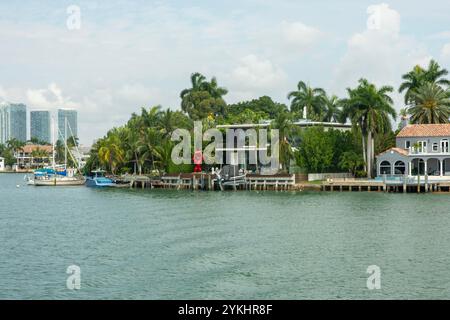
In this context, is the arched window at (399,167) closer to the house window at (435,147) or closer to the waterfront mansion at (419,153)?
the waterfront mansion at (419,153)

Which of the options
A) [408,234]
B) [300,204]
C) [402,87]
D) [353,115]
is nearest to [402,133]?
[353,115]

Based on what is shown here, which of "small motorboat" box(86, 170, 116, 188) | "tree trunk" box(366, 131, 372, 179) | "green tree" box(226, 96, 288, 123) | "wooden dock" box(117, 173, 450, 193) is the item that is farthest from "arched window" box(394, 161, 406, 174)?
"green tree" box(226, 96, 288, 123)

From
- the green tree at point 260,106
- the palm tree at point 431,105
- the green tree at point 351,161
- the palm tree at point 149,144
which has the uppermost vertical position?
the green tree at point 260,106

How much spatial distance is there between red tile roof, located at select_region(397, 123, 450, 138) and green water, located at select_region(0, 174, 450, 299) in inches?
906

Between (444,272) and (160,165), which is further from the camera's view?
(160,165)

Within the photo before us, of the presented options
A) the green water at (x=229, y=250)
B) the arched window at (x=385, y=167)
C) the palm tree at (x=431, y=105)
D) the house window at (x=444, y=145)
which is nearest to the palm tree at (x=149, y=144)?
the arched window at (x=385, y=167)

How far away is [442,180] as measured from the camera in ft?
276

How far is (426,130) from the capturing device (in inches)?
3620

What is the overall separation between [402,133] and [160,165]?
4105cm

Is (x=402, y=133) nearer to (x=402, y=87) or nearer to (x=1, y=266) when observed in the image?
(x=402, y=87)

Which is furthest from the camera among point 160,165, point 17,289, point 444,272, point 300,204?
point 160,165

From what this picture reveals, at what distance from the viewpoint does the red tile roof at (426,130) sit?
9050cm

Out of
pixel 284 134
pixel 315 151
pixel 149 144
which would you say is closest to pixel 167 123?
pixel 149 144

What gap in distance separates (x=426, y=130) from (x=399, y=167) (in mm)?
5938
